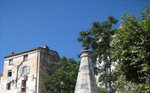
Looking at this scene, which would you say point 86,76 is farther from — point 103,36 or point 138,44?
point 103,36

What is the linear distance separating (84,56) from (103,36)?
49.7ft

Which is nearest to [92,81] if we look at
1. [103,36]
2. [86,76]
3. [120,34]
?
[86,76]

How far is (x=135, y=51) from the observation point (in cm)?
1164

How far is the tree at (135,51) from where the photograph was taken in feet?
37.1

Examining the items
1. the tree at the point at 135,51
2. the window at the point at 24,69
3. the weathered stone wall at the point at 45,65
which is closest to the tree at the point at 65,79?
the weathered stone wall at the point at 45,65

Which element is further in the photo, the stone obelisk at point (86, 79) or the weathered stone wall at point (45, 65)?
the weathered stone wall at point (45, 65)

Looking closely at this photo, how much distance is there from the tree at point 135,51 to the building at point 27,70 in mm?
21144

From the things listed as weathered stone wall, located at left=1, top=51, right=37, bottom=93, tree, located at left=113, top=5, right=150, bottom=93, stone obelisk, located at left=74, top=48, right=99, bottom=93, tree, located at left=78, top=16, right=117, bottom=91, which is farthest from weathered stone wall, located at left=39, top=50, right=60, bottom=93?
stone obelisk, located at left=74, top=48, right=99, bottom=93

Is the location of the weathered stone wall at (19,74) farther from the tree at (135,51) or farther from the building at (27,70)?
the tree at (135,51)

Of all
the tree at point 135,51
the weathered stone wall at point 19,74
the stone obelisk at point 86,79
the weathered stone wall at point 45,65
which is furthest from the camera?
the weathered stone wall at point 19,74

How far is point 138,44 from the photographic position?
39.0ft

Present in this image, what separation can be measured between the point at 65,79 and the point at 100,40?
748 cm

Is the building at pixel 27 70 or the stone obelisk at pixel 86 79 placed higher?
the building at pixel 27 70

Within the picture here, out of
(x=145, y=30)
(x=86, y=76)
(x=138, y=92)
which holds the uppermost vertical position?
(x=145, y=30)
